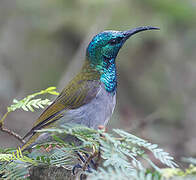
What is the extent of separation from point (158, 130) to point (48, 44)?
2.95 meters

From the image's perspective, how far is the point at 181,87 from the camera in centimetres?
820

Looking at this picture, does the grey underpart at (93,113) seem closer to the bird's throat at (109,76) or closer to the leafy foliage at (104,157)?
the bird's throat at (109,76)

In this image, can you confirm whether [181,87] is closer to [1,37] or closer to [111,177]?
[1,37]

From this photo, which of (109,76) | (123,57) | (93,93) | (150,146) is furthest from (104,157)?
(123,57)

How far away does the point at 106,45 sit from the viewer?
3.76 m

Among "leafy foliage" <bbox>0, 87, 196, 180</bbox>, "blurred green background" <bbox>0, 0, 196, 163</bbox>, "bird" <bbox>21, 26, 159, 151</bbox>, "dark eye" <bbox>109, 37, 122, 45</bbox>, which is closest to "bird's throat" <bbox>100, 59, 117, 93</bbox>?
"bird" <bbox>21, 26, 159, 151</bbox>

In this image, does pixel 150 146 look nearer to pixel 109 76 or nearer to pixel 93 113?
pixel 93 113

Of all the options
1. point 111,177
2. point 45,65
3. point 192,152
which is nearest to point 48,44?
point 45,65

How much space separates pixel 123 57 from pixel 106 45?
13.2 ft

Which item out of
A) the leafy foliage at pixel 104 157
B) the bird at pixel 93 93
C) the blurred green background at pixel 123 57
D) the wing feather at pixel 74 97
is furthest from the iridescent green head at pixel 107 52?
the blurred green background at pixel 123 57

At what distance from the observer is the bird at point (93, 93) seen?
3.54 meters

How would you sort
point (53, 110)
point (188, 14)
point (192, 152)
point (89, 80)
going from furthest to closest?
point (188, 14) → point (192, 152) → point (89, 80) → point (53, 110)

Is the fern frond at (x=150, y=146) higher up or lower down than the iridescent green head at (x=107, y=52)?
lower down

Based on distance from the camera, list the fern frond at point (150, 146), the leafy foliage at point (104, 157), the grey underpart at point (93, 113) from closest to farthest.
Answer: the leafy foliage at point (104, 157) → the fern frond at point (150, 146) → the grey underpart at point (93, 113)
